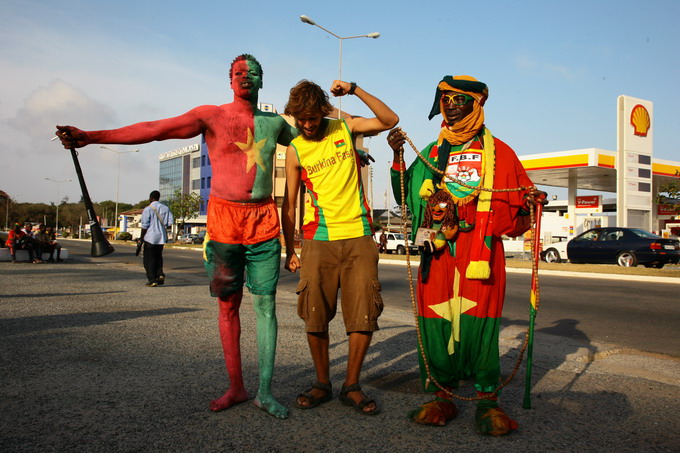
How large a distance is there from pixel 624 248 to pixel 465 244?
1778cm

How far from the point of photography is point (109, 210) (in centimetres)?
13050

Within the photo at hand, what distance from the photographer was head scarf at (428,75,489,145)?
3273 mm

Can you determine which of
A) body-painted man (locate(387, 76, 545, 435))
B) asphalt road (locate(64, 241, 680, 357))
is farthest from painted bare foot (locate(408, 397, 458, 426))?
asphalt road (locate(64, 241, 680, 357))

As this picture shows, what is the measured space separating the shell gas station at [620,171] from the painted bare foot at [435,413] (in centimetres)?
2579

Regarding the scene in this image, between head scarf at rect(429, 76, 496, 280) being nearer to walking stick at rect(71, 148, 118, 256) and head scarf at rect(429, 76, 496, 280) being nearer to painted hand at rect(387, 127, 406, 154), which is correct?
painted hand at rect(387, 127, 406, 154)

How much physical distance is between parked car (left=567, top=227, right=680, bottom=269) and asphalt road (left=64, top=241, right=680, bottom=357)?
4.84 metres

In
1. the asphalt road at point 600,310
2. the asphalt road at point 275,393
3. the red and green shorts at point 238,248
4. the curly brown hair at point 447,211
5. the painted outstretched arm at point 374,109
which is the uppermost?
the painted outstretched arm at point 374,109

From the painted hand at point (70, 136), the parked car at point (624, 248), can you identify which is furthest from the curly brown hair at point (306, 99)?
the parked car at point (624, 248)

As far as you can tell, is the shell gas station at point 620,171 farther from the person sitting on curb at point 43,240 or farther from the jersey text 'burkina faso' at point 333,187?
the jersey text 'burkina faso' at point 333,187

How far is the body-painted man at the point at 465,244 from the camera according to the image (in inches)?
122

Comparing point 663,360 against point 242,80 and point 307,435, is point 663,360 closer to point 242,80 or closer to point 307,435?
point 307,435

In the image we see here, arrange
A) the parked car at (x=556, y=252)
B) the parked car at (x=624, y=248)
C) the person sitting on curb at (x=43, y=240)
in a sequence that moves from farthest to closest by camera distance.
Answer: the parked car at (x=556, y=252)
the parked car at (x=624, y=248)
the person sitting on curb at (x=43, y=240)

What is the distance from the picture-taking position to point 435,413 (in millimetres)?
3000

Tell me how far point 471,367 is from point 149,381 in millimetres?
2066
